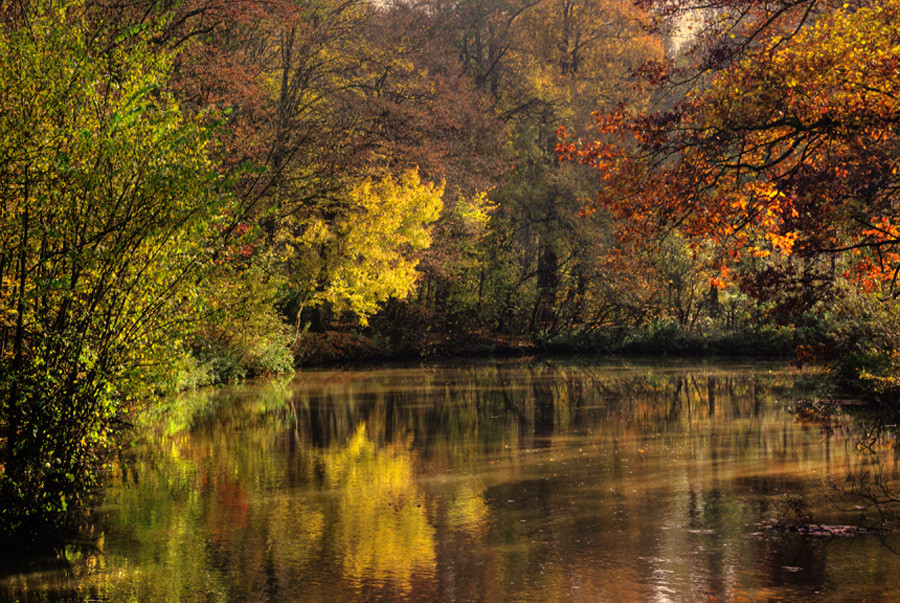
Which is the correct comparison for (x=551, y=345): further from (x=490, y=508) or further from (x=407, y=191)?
(x=490, y=508)

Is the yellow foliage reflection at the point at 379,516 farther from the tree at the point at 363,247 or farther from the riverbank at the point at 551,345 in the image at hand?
the riverbank at the point at 551,345

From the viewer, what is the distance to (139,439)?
1534cm

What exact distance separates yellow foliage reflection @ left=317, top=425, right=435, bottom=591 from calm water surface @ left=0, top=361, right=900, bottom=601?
3 centimetres

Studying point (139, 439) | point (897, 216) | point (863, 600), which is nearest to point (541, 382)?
point (139, 439)

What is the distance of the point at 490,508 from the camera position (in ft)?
32.7

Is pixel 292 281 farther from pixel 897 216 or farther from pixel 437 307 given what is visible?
pixel 897 216

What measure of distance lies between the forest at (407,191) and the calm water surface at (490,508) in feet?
3.72

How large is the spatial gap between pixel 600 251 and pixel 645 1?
1211 inches

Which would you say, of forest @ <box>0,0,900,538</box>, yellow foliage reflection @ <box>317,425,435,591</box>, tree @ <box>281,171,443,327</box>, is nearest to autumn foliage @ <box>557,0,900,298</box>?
forest @ <box>0,0,900,538</box>

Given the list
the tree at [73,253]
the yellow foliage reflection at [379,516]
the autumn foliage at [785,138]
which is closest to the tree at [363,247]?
the yellow foliage reflection at [379,516]

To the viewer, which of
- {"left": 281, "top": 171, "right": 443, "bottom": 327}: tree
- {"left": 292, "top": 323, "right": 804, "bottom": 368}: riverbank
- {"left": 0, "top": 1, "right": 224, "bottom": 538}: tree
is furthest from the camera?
{"left": 292, "top": 323, "right": 804, "bottom": 368}: riverbank

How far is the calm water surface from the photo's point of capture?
7.29m

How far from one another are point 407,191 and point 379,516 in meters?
23.2

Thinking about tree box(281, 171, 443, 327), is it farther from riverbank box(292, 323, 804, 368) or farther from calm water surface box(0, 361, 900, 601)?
calm water surface box(0, 361, 900, 601)
